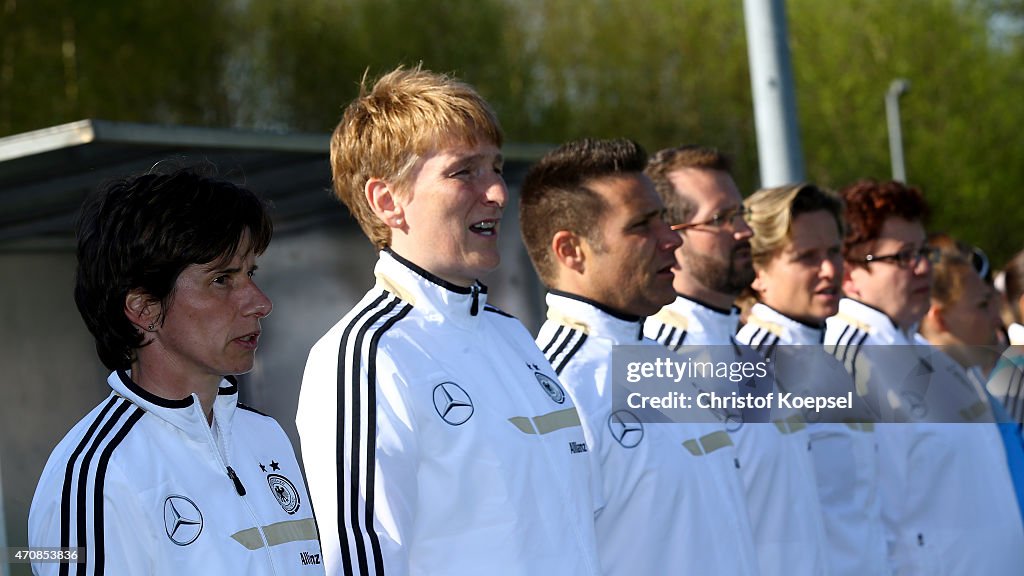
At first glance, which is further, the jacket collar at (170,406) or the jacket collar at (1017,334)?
the jacket collar at (1017,334)

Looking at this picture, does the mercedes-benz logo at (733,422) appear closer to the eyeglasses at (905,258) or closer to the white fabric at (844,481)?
the white fabric at (844,481)

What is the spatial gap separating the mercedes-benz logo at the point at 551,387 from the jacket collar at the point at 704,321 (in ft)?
4.34

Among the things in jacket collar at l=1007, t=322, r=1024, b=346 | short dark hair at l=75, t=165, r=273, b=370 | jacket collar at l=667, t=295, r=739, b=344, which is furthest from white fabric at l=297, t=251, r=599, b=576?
jacket collar at l=1007, t=322, r=1024, b=346

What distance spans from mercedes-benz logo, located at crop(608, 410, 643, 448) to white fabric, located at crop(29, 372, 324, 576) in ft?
3.53

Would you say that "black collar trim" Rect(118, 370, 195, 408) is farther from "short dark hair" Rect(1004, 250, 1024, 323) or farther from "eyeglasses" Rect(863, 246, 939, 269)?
"short dark hair" Rect(1004, 250, 1024, 323)

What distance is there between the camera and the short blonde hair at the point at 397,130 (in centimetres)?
309

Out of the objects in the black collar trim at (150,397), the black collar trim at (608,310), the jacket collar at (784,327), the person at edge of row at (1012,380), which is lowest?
the black collar trim at (150,397)

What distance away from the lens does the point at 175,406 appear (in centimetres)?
250

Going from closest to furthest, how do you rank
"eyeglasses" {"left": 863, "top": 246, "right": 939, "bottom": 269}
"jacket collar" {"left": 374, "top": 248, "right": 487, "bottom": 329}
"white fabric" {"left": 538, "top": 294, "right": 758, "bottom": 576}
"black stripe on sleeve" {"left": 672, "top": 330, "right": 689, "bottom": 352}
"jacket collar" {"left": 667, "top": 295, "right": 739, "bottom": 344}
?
"jacket collar" {"left": 374, "top": 248, "right": 487, "bottom": 329}, "white fabric" {"left": 538, "top": 294, "right": 758, "bottom": 576}, "black stripe on sleeve" {"left": 672, "top": 330, "right": 689, "bottom": 352}, "jacket collar" {"left": 667, "top": 295, "right": 739, "bottom": 344}, "eyeglasses" {"left": 863, "top": 246, "right": 939, "bottom": 269}

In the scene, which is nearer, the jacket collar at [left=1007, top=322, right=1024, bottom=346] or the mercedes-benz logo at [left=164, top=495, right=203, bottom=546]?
the mercedes-benz logo at [left=164, top=495, right=203, bottom=546]

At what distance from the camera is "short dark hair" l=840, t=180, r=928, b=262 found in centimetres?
575

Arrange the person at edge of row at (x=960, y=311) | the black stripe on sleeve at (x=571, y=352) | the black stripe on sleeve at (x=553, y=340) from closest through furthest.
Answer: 1. the black stripe on sleeve at (x=571, y=352)
2. the black stripe on sleeve at (x=553, y=340)
3. the person at edge of row at (x=960, y=311)

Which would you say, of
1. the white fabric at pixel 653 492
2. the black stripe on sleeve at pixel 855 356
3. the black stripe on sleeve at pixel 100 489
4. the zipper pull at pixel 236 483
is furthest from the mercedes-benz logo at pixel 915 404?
the black stripe on sleeve at pixel 100 489

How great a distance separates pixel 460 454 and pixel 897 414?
9.32 feet
